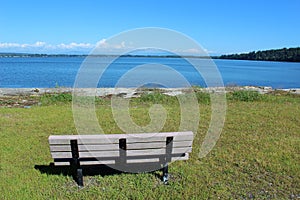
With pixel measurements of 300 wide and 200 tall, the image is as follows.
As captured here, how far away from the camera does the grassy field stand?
3404 millimetres

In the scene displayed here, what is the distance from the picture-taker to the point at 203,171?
407cm

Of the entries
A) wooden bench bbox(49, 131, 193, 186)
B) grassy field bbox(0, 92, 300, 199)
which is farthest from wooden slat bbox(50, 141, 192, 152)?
grassy field bbox(0, 92, 300, 199)

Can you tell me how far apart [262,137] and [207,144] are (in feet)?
4.54

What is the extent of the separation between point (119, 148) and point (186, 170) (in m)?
1.25

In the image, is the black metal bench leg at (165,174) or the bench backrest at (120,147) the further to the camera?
the black metal bench leg at (165,174)

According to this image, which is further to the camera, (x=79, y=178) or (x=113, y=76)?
(x=113, y=76)

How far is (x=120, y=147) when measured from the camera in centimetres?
341

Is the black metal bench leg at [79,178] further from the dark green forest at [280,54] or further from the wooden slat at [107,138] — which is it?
the dark green forest at [280,54]

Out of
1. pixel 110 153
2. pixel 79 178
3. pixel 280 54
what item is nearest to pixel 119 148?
Answer: pixel 110 153

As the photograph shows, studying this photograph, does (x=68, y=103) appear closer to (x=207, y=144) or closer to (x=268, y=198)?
(x=207, y=144)

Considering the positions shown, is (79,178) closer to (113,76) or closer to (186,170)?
(186,170)

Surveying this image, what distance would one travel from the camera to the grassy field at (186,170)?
3.40m

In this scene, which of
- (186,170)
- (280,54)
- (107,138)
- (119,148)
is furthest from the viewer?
(280,54)

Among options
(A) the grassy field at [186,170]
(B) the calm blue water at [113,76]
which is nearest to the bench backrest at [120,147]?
(A) the grassy field at [186,170]
